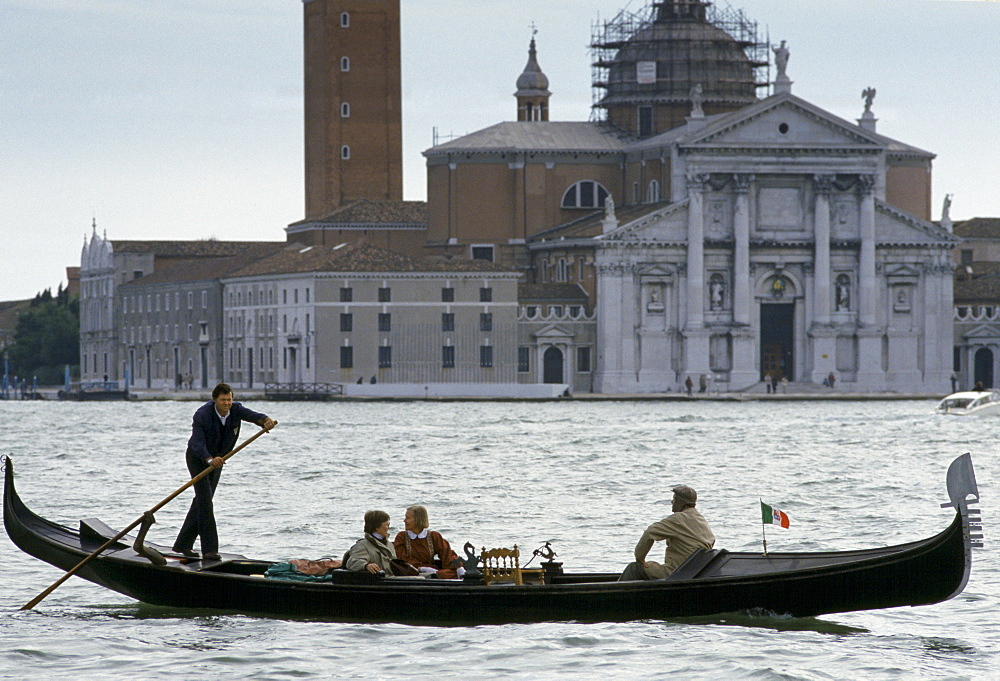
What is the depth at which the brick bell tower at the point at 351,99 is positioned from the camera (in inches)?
3460

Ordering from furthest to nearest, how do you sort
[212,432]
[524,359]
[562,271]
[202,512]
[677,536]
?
[562,271]
[524,359]
[202,512]
[212,432]
[677,536]

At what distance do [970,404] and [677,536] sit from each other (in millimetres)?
49893

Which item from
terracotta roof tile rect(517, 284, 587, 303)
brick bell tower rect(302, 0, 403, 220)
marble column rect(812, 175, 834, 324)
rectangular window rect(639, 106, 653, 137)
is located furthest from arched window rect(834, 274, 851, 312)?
brick bell tower rect(302, 0, 403, 220)

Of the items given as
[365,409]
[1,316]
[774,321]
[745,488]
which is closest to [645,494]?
[745,488]

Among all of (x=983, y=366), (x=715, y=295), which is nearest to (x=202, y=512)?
(x=715, y=295)

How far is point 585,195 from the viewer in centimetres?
8600

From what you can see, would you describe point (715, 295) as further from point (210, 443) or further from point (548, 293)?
point (210, 443)

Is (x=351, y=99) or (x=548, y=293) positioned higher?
(x=351, y=99)

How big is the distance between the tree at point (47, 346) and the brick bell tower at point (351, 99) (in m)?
23.5

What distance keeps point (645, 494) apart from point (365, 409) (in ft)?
118

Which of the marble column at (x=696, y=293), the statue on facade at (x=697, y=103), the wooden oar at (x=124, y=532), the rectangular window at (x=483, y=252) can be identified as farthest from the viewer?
the rectangular window at (x=483, y=252)

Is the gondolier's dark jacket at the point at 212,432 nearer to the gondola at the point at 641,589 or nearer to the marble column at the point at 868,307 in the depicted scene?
the gondola at the point at 641,589

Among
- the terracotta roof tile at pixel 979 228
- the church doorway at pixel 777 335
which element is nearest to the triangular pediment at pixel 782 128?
the church doorway at pixel 777 335

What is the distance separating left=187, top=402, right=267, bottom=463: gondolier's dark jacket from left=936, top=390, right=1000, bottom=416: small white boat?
49.7m
